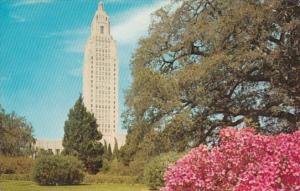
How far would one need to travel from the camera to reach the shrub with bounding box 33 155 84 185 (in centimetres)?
1386

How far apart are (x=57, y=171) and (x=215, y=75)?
3.94 metres

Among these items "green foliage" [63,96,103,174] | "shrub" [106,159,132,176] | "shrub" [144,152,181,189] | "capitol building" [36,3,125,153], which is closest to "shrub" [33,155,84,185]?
"capitol building" [36,3,125,153]

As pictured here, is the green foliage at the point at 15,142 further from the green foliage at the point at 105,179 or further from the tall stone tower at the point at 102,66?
the tall stone tower at the point at 102,66

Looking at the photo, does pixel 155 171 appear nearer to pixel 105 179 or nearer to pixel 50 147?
pixel 105 179

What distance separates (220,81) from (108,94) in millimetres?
2043

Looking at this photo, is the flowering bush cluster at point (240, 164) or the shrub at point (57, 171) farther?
the shrub at point (57, 171)

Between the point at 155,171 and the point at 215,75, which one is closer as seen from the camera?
the point at 155,171

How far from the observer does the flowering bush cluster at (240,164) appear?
513cm

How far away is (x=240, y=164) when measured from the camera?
5.71m

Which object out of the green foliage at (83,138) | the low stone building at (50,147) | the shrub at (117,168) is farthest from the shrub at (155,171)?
the green foliage at (83,138)

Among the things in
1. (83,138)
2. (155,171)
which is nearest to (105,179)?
(83,138)

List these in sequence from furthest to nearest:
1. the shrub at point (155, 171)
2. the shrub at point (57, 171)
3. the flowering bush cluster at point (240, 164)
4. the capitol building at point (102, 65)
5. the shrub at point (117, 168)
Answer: the shrub at point (117, 168) < the shrub at point (57, 171) < the shrub at point (155, 171) < the capitol building at point (102, 65) < the flowering bush cluster at point (240, 164)

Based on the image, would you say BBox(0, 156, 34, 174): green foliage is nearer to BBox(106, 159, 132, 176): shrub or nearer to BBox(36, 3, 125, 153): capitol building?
BBox(106, 159, 132, 176): shrub

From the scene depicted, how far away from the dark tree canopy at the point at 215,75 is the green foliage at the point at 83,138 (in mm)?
5505
